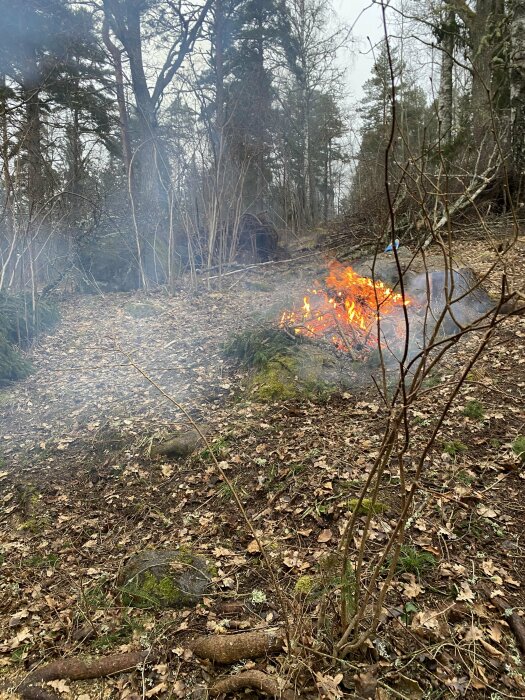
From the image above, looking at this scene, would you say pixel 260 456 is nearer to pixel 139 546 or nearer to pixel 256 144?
pixel 139 546

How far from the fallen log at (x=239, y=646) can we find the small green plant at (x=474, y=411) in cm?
259

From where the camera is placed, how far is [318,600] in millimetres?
2281

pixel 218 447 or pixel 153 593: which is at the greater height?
pixel 218 447

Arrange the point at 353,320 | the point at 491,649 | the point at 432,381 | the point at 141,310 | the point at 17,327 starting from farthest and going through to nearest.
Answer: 1. the point at 141,310
2. the point at 17,327
3. the point at 353,320
4. the point at 432,381
5. the point at 491,649

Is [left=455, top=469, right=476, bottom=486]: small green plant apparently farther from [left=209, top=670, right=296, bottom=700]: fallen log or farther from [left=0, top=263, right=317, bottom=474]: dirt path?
[left=0, top=263, right=317, bottom=474]: dirt path

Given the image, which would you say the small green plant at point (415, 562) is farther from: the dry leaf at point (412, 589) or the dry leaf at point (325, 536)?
the dry leaf at point (325, 536)

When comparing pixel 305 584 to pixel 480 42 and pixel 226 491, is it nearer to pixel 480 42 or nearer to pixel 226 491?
pixel 226 491

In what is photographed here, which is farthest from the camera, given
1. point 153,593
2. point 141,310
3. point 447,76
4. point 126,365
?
point 447,76

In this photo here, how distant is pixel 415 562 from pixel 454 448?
1.24 m

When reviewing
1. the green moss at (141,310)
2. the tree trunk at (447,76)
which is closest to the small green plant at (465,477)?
the green moss at (141,310)

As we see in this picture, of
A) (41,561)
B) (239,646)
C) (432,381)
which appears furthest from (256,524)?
(432,381)

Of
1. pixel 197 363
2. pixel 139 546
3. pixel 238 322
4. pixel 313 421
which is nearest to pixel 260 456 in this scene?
pixel 313 421

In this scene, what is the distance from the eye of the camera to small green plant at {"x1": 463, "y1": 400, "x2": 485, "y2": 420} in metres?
3.77

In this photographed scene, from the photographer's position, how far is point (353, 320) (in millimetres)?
5906
